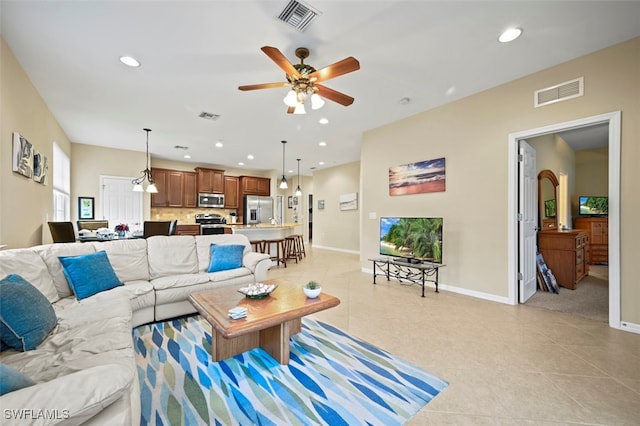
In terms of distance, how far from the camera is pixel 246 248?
3.77 m

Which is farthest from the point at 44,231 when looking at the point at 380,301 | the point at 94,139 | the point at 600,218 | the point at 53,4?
the point at 600,218

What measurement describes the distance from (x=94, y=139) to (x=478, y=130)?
7.45 meters

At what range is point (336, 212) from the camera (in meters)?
8.77

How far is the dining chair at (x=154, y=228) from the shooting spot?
15.2 feet

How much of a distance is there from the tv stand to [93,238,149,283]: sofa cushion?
10.9 feet

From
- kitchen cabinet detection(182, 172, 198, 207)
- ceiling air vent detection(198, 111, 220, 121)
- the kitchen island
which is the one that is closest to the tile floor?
the kitchen island

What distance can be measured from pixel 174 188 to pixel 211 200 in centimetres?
106

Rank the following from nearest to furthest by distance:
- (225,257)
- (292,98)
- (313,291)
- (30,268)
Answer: (30,268) → (313,291) → (292,98) → (225,257)

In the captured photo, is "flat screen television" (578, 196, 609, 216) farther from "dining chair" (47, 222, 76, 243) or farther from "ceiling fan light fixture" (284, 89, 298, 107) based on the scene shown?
"dining chair" (47, 222, 76, 243)

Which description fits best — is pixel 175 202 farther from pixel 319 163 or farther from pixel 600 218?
pixel 600 218

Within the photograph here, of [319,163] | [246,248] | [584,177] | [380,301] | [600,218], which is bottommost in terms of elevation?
[380,301]

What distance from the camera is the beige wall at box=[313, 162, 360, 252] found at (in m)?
8.15

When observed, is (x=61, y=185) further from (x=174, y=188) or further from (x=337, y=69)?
(x=337, y=69)

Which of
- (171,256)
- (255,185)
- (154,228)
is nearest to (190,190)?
(255,185)
